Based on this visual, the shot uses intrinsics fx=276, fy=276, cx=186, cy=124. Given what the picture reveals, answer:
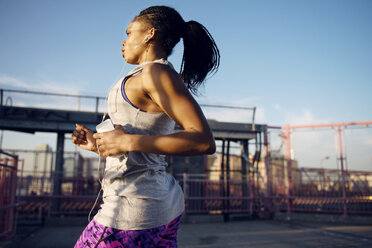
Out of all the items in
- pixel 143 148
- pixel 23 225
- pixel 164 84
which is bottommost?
pixel 23 225

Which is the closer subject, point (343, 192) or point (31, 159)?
point (343, 192)

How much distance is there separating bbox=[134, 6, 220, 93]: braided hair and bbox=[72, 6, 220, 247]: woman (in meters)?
0.01

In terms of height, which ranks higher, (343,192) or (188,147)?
(188,147)

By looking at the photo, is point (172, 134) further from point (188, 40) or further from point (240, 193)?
point (240, 193)

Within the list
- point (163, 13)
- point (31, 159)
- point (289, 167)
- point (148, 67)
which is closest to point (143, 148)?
point (148, 67)

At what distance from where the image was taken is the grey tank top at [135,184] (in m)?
1.12

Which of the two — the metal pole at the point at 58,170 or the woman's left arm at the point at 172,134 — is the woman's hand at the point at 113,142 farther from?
the metal pole at the point at 58,170

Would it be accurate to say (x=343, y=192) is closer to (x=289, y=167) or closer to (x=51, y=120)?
(x=289, y=167)

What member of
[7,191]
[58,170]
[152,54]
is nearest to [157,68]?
[152,54]

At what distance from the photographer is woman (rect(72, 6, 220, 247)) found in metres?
Result: 1.05

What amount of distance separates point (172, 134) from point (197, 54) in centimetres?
66

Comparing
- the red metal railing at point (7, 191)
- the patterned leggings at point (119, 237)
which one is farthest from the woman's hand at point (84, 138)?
the red metal railing at point (7, 191)

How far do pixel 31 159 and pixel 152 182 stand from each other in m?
12.2

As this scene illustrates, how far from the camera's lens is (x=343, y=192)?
31.0 feet
